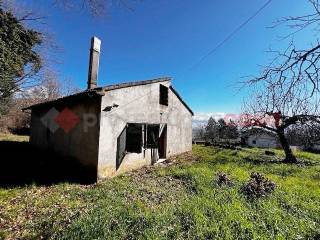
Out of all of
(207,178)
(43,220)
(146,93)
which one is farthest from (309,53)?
(146,93)

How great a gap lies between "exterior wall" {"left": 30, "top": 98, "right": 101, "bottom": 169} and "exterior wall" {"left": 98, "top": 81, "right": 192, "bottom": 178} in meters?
0.33

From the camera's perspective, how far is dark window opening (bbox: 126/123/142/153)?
1072 cm

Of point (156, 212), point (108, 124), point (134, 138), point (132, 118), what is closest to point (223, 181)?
point (156, 212)

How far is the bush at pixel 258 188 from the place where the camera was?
6922mm

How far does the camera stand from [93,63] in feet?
39.9

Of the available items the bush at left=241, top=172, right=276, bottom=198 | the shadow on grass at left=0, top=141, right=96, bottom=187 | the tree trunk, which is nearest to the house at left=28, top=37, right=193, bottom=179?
the shadow on grass at left=0, top=141, right=96, bottom=187

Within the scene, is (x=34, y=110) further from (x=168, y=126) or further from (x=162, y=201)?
(x=162, y=201)

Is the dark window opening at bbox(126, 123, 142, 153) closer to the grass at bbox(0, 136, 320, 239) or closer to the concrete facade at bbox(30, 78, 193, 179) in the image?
the concrete facade at bbox(30, 78, 193, 179)

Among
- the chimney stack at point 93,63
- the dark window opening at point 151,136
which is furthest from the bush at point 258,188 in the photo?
the chimney stack at point 93,63

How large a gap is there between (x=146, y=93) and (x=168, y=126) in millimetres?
3617

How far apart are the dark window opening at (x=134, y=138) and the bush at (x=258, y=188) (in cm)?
517

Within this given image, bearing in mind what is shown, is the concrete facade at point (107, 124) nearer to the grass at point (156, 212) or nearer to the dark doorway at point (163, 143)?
the dark doorway at point (163, 143)

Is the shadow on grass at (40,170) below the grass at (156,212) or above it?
above

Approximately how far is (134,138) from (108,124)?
188cm
